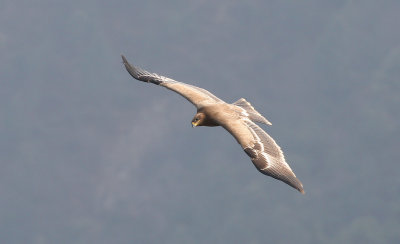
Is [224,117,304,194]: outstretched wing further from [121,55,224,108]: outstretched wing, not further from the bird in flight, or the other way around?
[121,55,224,108]: outstretched wing

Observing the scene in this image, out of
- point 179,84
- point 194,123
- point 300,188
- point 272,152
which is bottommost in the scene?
point 300,188

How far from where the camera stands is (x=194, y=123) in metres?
34.1

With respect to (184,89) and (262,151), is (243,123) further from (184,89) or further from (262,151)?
(184,89)

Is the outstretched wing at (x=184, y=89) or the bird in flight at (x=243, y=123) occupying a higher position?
the outstretched wing at (x=184, y=89)

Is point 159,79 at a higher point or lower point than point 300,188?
higher

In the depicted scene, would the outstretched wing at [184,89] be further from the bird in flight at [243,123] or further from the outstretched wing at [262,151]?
the outstretched wing at [262,151]

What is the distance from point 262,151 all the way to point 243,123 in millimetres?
3079

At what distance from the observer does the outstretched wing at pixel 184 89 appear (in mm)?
36406

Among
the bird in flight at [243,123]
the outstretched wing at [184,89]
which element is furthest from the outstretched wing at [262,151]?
the outstretched wing at [184,89]

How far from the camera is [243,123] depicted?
32438mm

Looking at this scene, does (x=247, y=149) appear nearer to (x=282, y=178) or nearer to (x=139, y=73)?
(x=282, y=178)

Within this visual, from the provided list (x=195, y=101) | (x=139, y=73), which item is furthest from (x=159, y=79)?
(x=195, y=101)

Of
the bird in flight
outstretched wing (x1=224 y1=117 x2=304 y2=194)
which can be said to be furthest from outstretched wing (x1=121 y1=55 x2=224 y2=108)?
outstretched wing (x1=224 y1=117 x2=304 y2=194)

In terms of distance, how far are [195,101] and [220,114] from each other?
3124 millimetres
